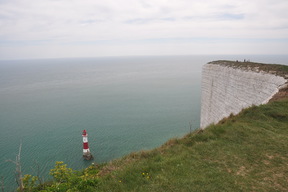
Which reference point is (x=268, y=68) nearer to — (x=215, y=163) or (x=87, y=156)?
(x=215, y=163)

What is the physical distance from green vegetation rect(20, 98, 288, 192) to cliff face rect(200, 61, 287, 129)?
6.29 m

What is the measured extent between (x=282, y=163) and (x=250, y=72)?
13.1 m

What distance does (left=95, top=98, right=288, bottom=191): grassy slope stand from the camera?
6.02 meters

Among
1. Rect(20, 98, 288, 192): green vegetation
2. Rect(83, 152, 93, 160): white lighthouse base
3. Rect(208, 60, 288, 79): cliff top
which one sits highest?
Rect(208, 60, 288, 79): cliff top

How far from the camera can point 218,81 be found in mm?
23547

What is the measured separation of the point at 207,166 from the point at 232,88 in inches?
602

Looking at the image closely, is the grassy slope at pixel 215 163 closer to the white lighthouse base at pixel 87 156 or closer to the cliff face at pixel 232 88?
the cliff face at pixel 232 88

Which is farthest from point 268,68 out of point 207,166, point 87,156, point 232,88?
point 87,156

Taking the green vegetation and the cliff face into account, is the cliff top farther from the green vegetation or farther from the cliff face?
the green vegetation

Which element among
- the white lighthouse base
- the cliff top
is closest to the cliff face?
the cliff top

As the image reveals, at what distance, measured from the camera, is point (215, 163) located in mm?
7137

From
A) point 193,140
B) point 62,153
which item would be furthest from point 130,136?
point 193,140

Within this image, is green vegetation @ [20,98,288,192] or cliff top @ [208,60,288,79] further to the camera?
cliff top @ [208,60,288,79]

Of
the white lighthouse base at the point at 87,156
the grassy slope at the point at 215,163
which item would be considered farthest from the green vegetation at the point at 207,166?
the white lighthouse base at the point at 87,156
